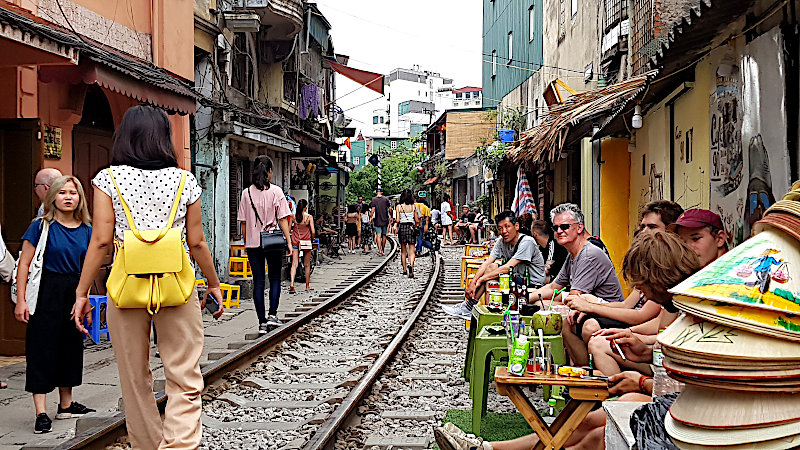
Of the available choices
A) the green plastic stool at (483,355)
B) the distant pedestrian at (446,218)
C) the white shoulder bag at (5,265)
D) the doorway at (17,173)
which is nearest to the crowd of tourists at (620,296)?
the green plastic stool at (483,355)

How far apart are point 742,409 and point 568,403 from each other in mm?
2510

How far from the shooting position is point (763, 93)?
228 inches

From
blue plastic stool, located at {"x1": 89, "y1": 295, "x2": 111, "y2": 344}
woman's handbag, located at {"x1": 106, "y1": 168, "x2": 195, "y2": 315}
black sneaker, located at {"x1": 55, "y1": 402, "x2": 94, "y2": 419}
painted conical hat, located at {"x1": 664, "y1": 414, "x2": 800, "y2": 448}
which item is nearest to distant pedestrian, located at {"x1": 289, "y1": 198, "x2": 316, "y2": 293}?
blue plastic stool, located at {"x1": 89, "y1": 295, "x2": 111, "y2": 344}

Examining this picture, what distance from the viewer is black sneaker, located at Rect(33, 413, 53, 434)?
18.4 feet

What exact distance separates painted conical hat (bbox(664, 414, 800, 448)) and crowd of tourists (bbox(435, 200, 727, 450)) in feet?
2.81

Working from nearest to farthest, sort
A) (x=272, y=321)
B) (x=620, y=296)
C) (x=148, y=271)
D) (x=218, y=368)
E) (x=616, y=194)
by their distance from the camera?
(x=148, y=271), (x=620, y=296), (x=218, y=368), (x=272, y=321), (x=616, y=194)

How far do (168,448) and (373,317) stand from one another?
317 inches

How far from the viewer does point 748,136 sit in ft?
20.1

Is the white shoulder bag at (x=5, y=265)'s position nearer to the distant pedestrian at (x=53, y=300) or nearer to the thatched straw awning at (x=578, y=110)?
the distant pedestrian at (x=53, y=300)

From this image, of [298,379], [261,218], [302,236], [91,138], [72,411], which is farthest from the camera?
[302,236]

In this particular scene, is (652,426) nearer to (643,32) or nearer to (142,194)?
(142,194)

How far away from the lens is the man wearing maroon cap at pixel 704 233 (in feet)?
17.3

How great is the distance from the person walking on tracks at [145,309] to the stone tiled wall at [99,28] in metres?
5.86

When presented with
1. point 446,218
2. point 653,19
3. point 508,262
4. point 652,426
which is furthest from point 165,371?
point 446,218
